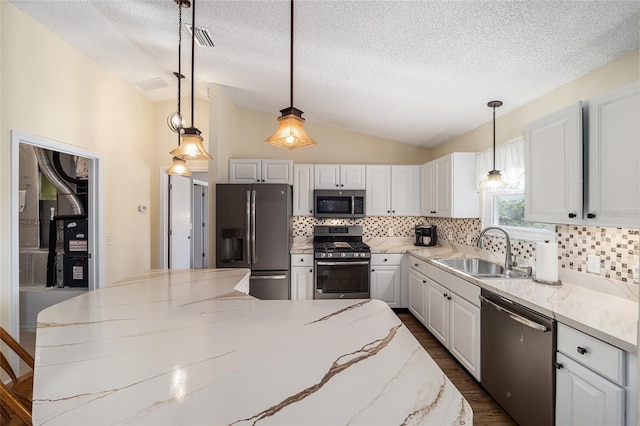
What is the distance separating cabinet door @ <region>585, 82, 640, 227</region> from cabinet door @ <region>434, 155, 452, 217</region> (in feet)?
5.66

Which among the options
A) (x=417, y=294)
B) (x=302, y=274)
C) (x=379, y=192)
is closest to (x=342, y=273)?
(x=302, y=274)

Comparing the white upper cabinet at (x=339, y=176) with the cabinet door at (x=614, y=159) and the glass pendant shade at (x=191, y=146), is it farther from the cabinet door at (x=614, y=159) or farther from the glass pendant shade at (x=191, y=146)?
the cabinet door at (x=614, y=159)

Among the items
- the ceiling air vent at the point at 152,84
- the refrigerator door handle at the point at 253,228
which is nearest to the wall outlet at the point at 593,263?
the refrigerator door handle at the point at 253,228

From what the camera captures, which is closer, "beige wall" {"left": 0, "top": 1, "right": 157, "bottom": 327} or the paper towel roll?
the paper towel roll

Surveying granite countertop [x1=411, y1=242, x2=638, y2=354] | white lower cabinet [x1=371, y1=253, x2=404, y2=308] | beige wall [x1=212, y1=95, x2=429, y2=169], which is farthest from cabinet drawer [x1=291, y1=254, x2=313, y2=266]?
granite countertop [x1=411, y1=242, x2=638, y2=354]

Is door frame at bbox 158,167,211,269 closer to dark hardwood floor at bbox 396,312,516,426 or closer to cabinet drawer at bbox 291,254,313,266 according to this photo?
cabinet drawer at bbox 291,254,313,266

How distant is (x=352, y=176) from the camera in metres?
4.04

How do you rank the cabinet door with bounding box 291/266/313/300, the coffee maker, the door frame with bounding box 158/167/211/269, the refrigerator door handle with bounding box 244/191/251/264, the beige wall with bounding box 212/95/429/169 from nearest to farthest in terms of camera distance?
1. the refrigerator door handle with bounding box 244/191/251/264
2. the cabinet door with bounding box 291/266/313/300
3. the coffee maker
4. the door frame with bounding box 158/167/211/269
5. the beige wall with bounding box 212/95/429/169

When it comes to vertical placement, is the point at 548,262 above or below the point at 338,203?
below

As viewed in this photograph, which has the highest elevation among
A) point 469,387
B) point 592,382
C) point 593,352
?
point 593,352

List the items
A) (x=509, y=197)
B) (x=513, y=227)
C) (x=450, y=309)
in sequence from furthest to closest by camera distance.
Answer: (x=509, y=197) < (x=513, y=227) < (x=450, y=309)

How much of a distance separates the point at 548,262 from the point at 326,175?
2.67m

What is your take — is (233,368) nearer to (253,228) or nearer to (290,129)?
(290,129)

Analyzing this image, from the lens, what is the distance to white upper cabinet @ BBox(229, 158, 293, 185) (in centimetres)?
384
